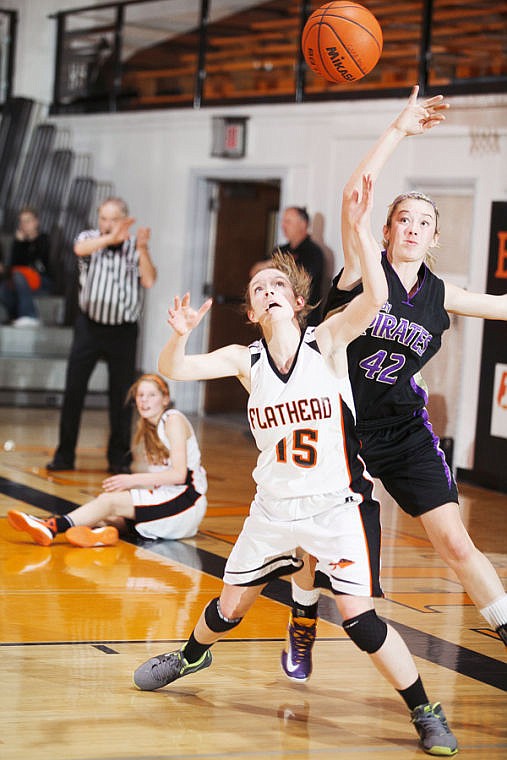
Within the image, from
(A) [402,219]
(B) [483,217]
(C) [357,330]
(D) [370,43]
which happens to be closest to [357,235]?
(C) [357,330]

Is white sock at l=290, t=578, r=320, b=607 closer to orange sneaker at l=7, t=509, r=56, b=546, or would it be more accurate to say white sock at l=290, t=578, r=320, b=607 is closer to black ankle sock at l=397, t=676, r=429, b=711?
black ankle sock at l=397, t=676, r=429, b=711

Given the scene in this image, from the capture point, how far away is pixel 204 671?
4.05m

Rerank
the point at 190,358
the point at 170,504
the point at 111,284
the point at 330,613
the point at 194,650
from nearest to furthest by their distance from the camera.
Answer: the point at 190,358 < the point at 194,650 < the point at 330,613 < the point at 170,504 < the point at 111,284

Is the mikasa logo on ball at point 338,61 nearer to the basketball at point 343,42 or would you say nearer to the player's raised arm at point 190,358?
the basketball at point 343,42

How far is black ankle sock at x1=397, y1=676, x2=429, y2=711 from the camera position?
133 inches

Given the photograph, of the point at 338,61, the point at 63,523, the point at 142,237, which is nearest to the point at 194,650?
the point at 63,523

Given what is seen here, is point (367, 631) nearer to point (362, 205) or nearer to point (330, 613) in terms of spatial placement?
point (362, 205)

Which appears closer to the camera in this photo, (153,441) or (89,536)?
(89,536)

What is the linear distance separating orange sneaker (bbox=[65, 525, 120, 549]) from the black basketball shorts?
2207 mm

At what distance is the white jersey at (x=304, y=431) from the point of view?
11.4 ft

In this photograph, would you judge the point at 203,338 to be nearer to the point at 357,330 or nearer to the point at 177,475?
the point at 177,475

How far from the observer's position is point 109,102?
45.3 ft

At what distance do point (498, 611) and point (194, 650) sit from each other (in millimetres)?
991

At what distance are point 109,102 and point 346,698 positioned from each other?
10918 mm
